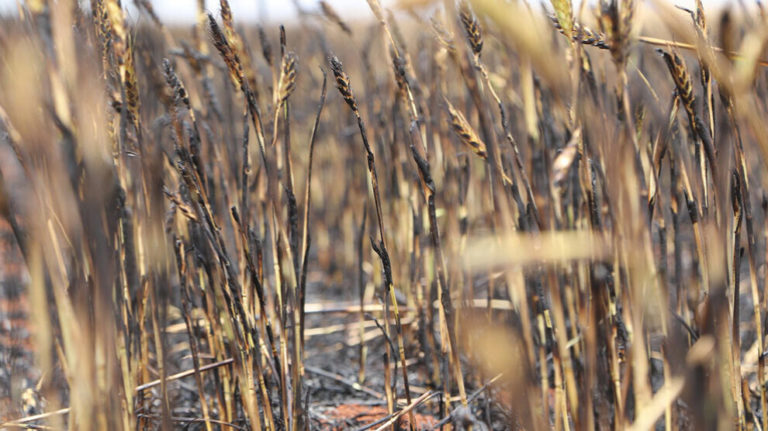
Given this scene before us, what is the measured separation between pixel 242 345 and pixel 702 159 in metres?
0.60

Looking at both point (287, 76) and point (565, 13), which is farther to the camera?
point (287, 76)

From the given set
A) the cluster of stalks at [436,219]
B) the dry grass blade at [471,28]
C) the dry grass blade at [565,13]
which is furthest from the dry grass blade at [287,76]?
the dry grass blade at [565,13]

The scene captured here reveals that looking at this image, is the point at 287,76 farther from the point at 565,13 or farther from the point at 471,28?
the point at 565,13

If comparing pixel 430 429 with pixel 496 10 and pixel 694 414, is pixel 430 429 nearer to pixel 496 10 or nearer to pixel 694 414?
pixel 694 414

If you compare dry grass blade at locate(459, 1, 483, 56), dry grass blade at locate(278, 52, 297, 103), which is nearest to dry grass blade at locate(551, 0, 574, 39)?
dry grass blade at locate(459, 1, 483, 56)

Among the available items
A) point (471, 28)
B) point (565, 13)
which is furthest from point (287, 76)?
point (565, 13)

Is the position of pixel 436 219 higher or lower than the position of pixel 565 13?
lower

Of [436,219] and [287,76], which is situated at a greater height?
[287,76]

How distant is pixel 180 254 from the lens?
82 cm

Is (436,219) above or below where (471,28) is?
below

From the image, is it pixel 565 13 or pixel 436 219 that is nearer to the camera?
pixel 565 13

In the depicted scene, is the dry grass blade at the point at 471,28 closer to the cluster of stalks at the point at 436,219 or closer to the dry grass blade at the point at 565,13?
the cluster of stalks at the point at 436,219

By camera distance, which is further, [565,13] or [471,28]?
[471,28]

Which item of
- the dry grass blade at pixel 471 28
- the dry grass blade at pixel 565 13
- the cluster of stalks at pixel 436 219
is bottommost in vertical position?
the cluster of stalks at pixel 436 219
